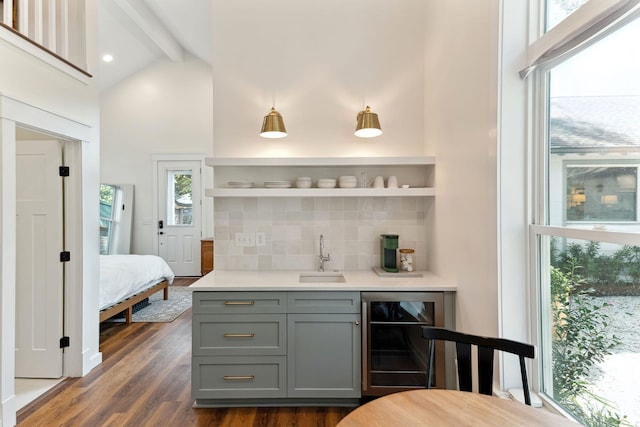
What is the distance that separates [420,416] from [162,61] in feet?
26.5

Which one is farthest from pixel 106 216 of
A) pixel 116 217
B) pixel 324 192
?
pixel 324 192

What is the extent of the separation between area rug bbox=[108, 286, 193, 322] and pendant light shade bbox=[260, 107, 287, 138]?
2.26m

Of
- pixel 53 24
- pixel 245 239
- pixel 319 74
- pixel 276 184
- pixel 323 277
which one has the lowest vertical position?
pixel 323 277

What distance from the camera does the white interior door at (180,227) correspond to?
23.3 ft

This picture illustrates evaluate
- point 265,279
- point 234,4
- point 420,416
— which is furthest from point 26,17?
point 420,416

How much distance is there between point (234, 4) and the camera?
→ 286 cm

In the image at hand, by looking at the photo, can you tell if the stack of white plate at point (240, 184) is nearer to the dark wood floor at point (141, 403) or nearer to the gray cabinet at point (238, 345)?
the gray cabinet at point (238, 345)

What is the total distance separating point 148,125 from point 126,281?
13.9ft

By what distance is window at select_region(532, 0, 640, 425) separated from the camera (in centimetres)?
117

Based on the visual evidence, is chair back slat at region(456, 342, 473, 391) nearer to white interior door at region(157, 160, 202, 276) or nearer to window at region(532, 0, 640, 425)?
window at region(532, 0, 640, 425)

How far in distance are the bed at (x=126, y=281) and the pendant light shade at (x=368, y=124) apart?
3194 millimetres

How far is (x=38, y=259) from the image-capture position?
2.80m

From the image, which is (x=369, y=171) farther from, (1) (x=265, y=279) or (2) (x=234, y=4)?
(2) (x=234, y=4)

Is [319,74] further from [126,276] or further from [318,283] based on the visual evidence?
[126,276]
